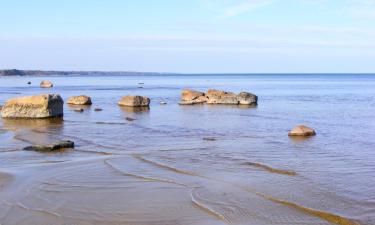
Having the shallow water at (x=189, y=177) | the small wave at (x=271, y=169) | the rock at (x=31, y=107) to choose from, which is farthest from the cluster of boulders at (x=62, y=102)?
the small wave at (x=271, y=169)

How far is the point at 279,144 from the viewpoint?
22406 mm

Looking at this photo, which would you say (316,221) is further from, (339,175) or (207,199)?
(339,175)

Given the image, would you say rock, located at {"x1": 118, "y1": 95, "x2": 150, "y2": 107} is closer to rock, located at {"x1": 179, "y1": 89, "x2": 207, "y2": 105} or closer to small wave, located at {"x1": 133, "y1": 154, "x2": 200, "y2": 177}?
rock, located at {"x1": 179, "y1": 89, "x2": 207, "y2": 105}

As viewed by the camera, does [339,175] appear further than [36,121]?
No

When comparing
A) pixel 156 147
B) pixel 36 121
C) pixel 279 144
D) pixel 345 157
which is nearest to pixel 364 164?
pixel 345 157

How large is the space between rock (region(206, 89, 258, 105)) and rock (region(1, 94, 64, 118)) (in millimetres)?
20071

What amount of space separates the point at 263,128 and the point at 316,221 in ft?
60.4

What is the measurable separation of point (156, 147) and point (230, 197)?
9.30 m

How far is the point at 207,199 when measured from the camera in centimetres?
1242

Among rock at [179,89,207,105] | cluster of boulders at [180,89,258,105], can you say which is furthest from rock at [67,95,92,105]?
rock at [179,89,207,105]

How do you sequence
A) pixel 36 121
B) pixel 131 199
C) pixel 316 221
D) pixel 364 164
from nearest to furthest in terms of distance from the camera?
pixel 316 221, pixel 131 199, pixel 364 164, pixel 36 121

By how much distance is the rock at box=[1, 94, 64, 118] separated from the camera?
3397cm

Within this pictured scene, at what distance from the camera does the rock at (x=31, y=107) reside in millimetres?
33969

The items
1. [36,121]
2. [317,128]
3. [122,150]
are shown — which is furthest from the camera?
[36,121]
